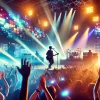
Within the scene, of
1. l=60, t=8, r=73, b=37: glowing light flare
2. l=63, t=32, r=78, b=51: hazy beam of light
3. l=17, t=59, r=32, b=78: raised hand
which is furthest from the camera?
l=63, t=32, r=78, b=51: hazy beam of light

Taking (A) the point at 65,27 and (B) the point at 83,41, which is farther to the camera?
(A) the point at 65,27

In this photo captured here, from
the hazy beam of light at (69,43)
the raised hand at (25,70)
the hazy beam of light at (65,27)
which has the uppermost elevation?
the hazy beam of light at (65,27)

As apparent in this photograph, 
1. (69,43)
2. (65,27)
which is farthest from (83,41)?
(65,27)

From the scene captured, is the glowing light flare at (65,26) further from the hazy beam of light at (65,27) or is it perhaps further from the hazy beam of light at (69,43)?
the hazy beam of light at (69,43)

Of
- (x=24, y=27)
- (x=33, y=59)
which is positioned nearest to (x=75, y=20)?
(x=24, y=27)

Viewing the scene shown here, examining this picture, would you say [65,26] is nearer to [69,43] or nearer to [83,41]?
[69,43]

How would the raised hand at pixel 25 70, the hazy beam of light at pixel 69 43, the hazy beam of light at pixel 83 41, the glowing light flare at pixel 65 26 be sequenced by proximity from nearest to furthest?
the raised hand at pixel 25 70 < the hazy beam of light at pixel 83 41 < the glowing light flare at pixel 65 26 < the hazy beam of light at pixel 69 43

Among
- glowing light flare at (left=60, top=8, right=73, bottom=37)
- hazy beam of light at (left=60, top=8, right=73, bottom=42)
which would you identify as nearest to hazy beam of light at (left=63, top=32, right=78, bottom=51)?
hazy beam of light at (left=60, top=8, right=73, bottom=42)

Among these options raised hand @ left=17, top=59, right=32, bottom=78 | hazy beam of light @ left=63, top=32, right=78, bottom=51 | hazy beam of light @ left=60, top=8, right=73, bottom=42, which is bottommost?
raised hand @ left=17, top=59, right=32, bottom=78

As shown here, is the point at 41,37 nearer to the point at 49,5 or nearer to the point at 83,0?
the point at 49,5

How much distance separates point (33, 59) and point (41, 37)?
22.3 feet

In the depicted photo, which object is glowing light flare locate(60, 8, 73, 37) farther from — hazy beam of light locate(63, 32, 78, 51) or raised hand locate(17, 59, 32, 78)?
raised hand locate(17, 59, 32, 78)

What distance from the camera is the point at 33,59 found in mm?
18000

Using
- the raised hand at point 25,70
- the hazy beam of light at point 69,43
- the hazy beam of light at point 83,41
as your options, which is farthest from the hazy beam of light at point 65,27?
the raised hand at point 25,70
